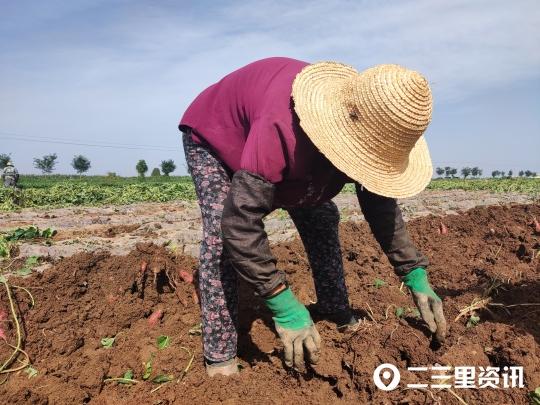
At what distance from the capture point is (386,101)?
1688 mm

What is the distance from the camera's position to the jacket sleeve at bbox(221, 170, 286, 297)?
184 centimetres

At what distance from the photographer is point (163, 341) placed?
109 inches

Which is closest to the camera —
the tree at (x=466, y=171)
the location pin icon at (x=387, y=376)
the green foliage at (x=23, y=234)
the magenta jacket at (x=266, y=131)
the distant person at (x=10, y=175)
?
the magenta jacket at (x=266, y=131)

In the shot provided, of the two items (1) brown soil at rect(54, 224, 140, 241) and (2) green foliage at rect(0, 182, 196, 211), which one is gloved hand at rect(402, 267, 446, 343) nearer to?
(1) brown soil at rect(54, 224, 140, 241)

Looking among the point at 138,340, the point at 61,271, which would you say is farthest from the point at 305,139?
the point at 61,271

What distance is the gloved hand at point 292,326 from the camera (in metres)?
2.00

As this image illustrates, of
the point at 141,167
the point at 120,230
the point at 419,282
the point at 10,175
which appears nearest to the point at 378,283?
the point at 419,282

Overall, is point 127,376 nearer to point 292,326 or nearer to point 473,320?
point 292,326

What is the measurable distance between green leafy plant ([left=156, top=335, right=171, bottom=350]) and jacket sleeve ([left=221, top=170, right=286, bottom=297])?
1027mm

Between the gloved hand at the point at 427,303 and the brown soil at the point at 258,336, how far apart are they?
0.07 m

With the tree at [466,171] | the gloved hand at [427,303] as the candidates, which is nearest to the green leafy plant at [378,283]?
the gloved hand at [427,303]

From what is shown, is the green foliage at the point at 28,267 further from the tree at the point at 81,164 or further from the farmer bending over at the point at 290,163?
the tree at the point at 81,164

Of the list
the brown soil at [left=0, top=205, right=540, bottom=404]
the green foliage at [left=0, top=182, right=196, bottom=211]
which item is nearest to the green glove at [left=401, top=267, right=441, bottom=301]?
the brown soil at [left=0, top=205, right=540, bottom=404]

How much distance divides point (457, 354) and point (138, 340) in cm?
169
